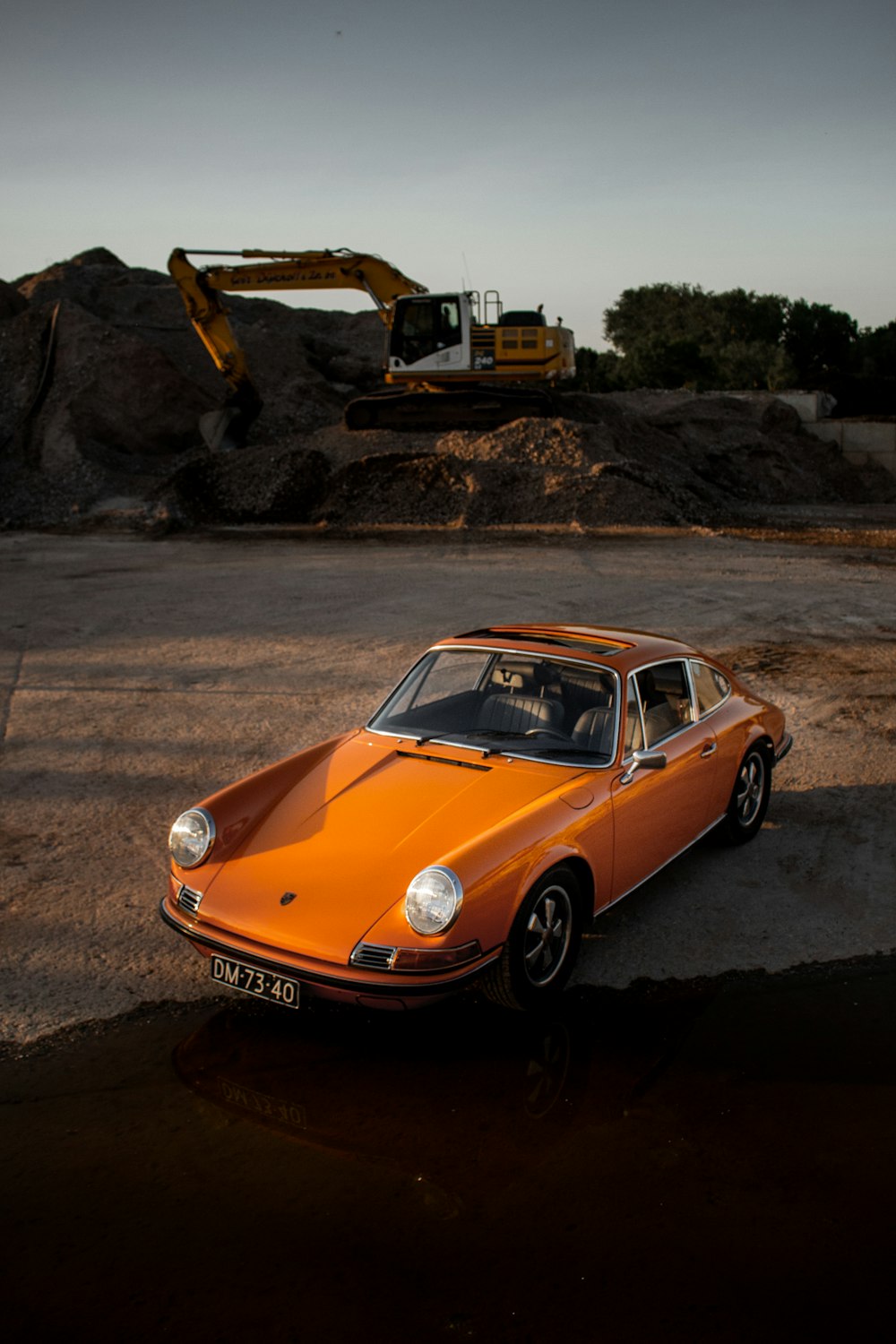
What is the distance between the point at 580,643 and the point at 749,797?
1511 mm

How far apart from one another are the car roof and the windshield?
7cm

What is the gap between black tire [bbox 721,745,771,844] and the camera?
6.11 m

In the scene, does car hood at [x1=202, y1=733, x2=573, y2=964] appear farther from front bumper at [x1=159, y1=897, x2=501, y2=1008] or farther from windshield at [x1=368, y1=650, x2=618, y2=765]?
windshield at [x1=368, y1=650, x2=618, y2=765]

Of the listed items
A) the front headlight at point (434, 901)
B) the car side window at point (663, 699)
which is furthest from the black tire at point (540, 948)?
the car side window at point (663, 699)

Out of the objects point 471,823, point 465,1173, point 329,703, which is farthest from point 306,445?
point 465,1173

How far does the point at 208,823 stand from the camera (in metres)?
4.71

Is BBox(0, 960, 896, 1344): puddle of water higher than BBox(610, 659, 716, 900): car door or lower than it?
lower

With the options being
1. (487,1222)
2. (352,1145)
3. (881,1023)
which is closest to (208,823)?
(352,1145)

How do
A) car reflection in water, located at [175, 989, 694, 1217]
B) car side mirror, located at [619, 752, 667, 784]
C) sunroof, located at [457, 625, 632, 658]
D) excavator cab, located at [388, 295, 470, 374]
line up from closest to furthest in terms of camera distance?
car reflection in water, located at [175, 989, 694, 1217] → car side mirror, located at [619, 752, 667, 784] → sunroof, located at [457, 625, 632, 658] → excavator cab, located at [388, 295, 470, 374]

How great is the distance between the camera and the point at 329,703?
9.28 m

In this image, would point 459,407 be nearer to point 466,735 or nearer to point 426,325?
point 426,325

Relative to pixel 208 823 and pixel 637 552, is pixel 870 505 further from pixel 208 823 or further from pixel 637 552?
pixel 208 823

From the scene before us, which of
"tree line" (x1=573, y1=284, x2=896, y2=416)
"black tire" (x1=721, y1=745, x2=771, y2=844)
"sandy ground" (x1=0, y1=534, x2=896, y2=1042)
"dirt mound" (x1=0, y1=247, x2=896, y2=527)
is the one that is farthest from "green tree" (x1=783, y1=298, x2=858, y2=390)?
"black tire" (x1=721, y1=745, x2=771, y2=844)

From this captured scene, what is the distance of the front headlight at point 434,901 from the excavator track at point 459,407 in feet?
78.6
